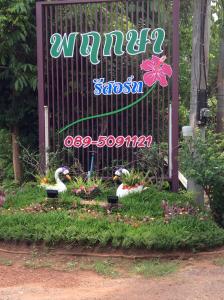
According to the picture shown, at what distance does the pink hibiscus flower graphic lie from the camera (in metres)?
8.71

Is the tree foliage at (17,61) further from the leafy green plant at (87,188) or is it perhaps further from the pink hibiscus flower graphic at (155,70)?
the leafy green plant at (87,188)

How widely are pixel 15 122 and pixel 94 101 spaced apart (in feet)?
6.38

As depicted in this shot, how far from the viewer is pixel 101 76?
899cm

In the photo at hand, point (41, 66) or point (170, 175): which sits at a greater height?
point (41, 66)

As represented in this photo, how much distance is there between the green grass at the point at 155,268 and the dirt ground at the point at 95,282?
82 millimetres

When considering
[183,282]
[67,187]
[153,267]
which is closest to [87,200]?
[67,187]

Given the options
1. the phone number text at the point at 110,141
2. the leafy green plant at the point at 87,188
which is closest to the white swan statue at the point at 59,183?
the leafy green plant at the point at 87,188

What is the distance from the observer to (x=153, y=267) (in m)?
6.02

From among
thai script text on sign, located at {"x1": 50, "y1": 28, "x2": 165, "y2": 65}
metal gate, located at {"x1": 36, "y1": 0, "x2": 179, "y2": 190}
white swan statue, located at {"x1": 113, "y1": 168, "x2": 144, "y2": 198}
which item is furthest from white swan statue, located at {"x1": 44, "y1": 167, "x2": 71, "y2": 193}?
thai script text on sign, located at {"x1": 50, "y1": 28, "x2": 165, "y2": 65}

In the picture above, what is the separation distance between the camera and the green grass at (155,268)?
19.0ft

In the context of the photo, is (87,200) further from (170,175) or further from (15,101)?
(15,101)

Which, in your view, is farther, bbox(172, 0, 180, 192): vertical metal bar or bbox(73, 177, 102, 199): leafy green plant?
bbox(172, 0, 180, 192): vertical metal bar

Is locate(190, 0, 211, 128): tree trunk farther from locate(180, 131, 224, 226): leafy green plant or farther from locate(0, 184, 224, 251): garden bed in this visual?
locate(0, 184, 224, 251): garden bed

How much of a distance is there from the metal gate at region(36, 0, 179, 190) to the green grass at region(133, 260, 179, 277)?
2749 millimetres
